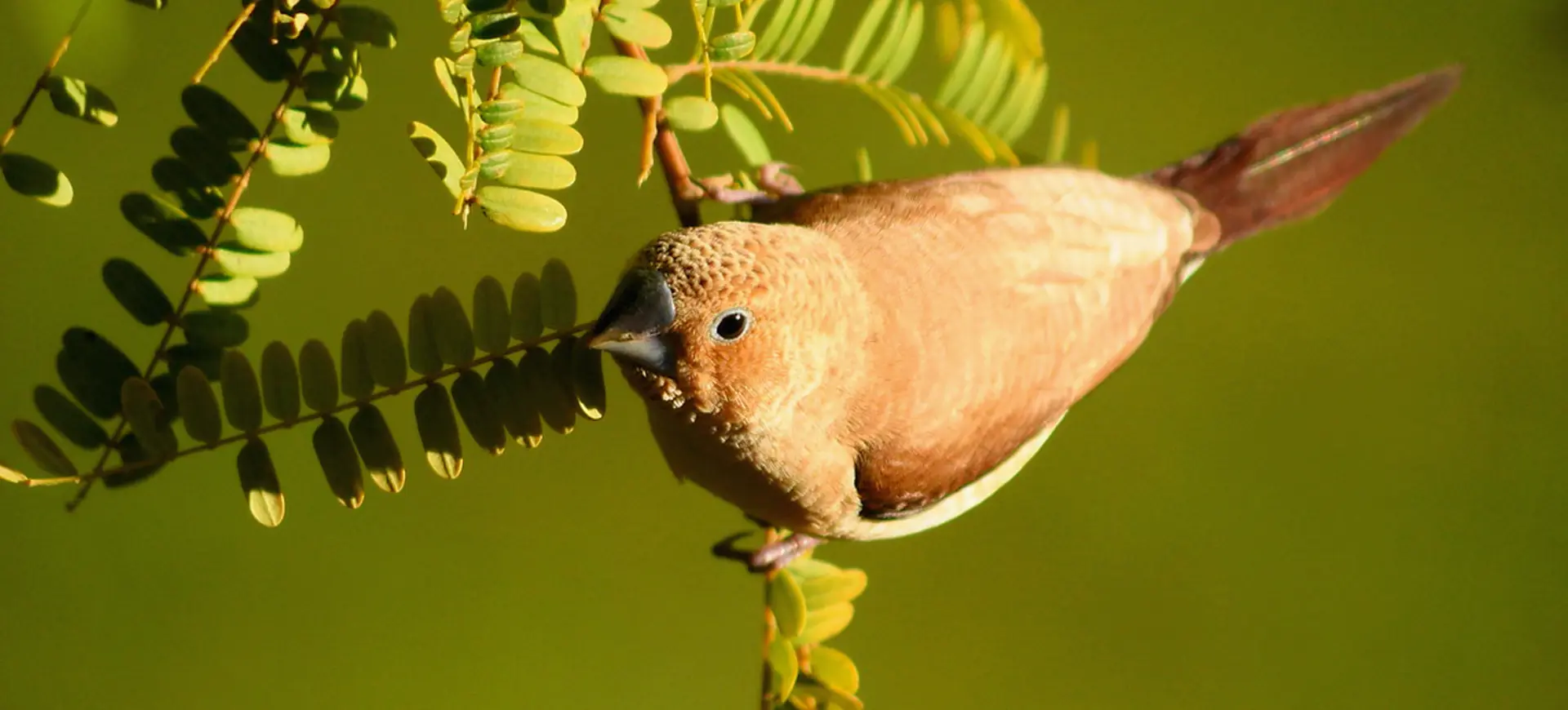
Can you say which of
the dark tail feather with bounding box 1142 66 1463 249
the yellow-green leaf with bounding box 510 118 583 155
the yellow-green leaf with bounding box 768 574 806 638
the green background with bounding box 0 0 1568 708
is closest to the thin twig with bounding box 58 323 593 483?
the yellow-green leaf with bounding box 510 118 583 155

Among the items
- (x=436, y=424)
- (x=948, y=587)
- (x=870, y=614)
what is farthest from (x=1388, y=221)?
(x=436, y=424)

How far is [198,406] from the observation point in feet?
2.30

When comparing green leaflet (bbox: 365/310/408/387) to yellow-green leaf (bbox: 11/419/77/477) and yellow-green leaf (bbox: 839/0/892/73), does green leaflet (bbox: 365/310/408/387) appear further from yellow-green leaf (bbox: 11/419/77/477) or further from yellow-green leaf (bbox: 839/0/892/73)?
yellow-green leaf (bbox: 839/0/892/73)

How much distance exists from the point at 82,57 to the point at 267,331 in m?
0.51

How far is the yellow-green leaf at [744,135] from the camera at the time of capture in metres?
0.95

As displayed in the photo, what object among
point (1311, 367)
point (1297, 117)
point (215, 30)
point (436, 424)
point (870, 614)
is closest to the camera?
point (436, 424)

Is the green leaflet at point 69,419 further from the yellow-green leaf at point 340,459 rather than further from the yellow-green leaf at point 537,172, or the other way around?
the yellow-green leaf at point 537,172

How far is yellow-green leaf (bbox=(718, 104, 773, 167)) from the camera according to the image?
3.12 feet

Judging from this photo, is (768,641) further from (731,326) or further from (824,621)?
(731,326)

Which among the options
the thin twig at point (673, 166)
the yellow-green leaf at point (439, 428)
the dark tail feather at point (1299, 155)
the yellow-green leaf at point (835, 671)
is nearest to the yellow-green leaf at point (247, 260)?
the yellow-green leaf at point (439, 428)

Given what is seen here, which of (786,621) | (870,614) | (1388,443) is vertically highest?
(786,621)

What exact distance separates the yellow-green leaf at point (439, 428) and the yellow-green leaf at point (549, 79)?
0.64 feet

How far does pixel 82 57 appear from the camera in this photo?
50.6 inches

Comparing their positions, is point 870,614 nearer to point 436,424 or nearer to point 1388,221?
point 1388,221
